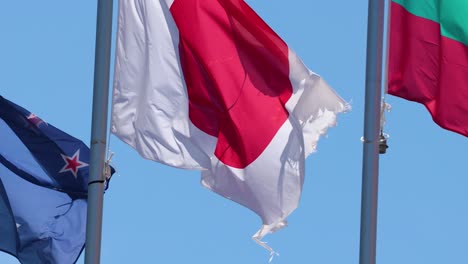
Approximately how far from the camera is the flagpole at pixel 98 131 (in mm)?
14945

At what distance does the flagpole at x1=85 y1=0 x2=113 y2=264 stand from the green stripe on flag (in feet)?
10.8

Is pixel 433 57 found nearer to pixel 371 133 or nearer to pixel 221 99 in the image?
pixel 371 133

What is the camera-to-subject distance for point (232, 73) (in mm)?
16297

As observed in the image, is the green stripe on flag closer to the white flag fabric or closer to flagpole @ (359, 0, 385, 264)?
flagpole @ (359, 0, 385, 264)

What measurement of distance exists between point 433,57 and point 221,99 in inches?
94.7

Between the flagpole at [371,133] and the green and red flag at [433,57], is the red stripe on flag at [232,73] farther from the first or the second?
the flagpole at [371,133]

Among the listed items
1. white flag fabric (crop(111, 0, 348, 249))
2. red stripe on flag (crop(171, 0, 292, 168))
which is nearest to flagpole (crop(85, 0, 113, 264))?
white flag fabric (crop(111, 0, 348, 249))

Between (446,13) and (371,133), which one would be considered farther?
(446,13)

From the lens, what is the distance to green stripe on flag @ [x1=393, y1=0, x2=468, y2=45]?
1620 centimetres

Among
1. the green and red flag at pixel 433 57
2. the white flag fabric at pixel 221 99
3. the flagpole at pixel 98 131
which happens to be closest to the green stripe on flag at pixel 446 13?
the green and red flag at pixel 433 57

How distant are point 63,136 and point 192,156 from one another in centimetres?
285

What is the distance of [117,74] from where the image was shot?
16.3 meters

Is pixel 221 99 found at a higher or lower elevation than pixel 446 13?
lower

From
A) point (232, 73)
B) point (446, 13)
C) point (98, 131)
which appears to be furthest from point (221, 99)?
point (446, 13)
